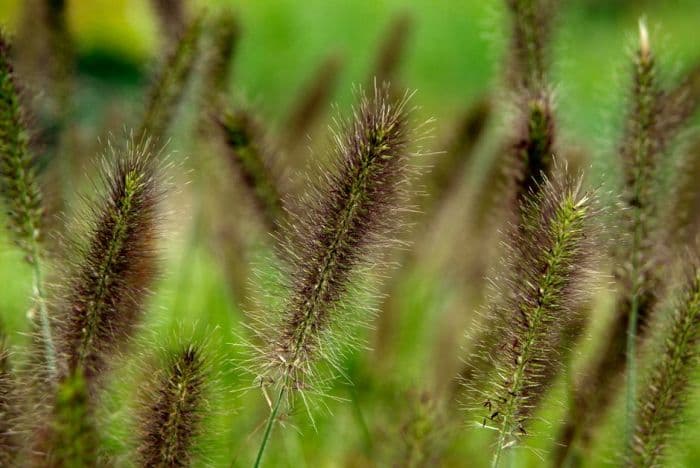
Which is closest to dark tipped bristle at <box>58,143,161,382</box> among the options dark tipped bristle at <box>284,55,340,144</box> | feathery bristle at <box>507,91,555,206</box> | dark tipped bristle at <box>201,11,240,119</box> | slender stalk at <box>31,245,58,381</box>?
slender stalk at <box>31,245,58,381</box>

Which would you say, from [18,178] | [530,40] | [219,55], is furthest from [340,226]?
[219,55]

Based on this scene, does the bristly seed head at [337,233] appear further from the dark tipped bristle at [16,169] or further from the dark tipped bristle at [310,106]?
the dark tipped bristle at [310,106]

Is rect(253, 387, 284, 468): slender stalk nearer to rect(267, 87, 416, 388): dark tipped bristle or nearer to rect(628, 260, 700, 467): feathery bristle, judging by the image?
rect(267, 87, 416, 388): dark tipped bristle

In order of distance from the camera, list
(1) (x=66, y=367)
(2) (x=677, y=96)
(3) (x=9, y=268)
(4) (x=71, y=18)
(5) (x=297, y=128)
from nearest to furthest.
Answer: (1) (x=66, y=367) → (2) (x=677, y=96) → (4) (x=71, y=18) → (5) (x=297, y=128) → (3) (x=9, y=268)

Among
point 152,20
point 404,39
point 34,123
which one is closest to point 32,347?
point 34,123

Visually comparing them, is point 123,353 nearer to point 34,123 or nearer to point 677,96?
point 34,123

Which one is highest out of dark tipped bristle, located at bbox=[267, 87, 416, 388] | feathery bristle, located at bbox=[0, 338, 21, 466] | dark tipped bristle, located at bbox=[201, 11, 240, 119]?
dark tipped bristle, located at bbox=[201, 11, 240, 119]

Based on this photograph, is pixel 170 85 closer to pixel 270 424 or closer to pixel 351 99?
pixel 270 424
